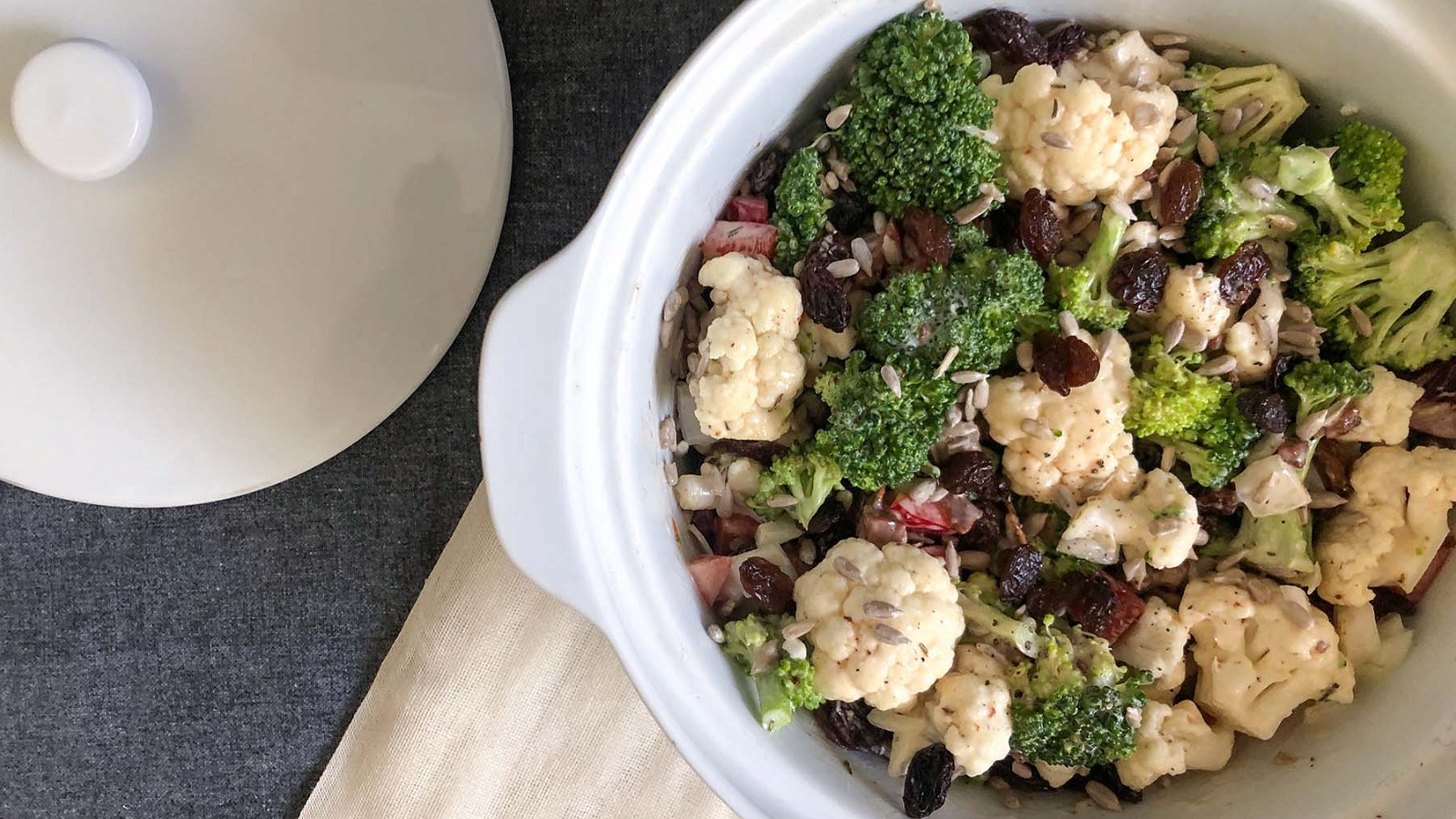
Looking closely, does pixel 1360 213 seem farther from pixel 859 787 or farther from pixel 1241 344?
pixel 859 787

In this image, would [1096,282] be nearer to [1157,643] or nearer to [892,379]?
[892,379]

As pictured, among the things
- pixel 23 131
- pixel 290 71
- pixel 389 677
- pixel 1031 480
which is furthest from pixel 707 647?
pixel 23 131

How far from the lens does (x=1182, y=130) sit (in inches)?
40.4

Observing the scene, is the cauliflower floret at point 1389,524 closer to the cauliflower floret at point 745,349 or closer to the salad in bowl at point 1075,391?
the salad in bowl at point 1075,391

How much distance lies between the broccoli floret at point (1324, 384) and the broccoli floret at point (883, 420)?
363mm

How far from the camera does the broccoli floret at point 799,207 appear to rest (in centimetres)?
102

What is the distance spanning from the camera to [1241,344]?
1.03m

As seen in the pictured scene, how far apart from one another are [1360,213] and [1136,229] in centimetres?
23

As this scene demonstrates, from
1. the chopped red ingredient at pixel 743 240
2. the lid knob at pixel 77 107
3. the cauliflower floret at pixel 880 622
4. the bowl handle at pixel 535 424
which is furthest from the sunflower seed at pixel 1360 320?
the lid knob at pixel 77 107

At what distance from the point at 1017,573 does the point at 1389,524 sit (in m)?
0.39

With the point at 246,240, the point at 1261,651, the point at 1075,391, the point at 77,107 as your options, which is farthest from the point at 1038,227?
the point at 77,107

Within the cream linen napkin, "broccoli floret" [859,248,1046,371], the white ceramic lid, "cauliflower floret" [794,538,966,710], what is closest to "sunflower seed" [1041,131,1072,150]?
"broccoli floret" [859,248,1046,371]

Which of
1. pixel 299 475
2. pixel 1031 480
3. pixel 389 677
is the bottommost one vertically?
pixel 389 677

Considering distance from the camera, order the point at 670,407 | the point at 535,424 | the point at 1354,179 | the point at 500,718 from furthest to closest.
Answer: the point at 500,718, the point at 670,407, the point at 1354,179, the point at 535,424
